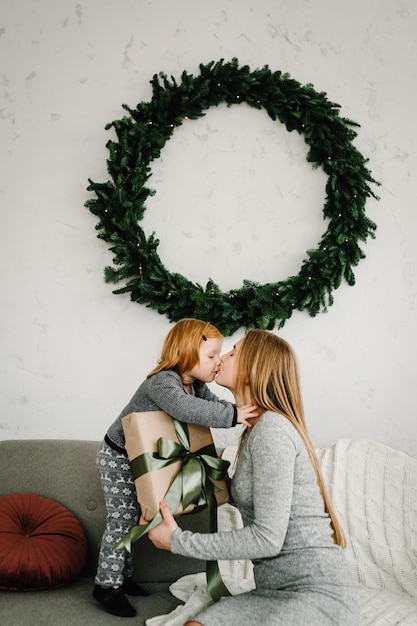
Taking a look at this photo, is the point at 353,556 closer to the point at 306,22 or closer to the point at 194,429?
the point at 194,429

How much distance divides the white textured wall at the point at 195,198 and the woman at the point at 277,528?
87 cm

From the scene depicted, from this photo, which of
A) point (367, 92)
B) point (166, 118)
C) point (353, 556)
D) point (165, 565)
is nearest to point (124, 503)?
point (165, 565)

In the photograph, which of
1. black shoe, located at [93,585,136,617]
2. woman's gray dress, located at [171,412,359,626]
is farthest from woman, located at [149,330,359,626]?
black shoe, located at [93,585,136,617]

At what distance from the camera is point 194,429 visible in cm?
Result: 175

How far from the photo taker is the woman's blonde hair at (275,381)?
5.33 feet

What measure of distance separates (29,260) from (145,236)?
20.7 inches

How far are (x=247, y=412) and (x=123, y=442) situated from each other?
46cm

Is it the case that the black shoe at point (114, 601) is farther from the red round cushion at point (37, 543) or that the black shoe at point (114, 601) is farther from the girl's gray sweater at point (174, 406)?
the girl's gray sweater at point (174, 406)

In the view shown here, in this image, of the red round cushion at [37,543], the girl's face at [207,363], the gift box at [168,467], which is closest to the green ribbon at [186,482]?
the gift box at [168,467]

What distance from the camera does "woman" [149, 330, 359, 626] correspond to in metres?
1.43

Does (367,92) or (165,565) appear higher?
(367,92)

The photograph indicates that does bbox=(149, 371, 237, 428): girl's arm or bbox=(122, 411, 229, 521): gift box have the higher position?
bbox=(149, 371, 237, 428): girl's arm

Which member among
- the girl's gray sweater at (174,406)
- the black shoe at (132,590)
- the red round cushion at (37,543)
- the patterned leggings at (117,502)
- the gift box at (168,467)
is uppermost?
the girl's gray sweater at (174,406)

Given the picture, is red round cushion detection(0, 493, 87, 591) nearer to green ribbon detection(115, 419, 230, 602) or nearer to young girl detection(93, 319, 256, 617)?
young girl detection(93, 319, 256, 617)
